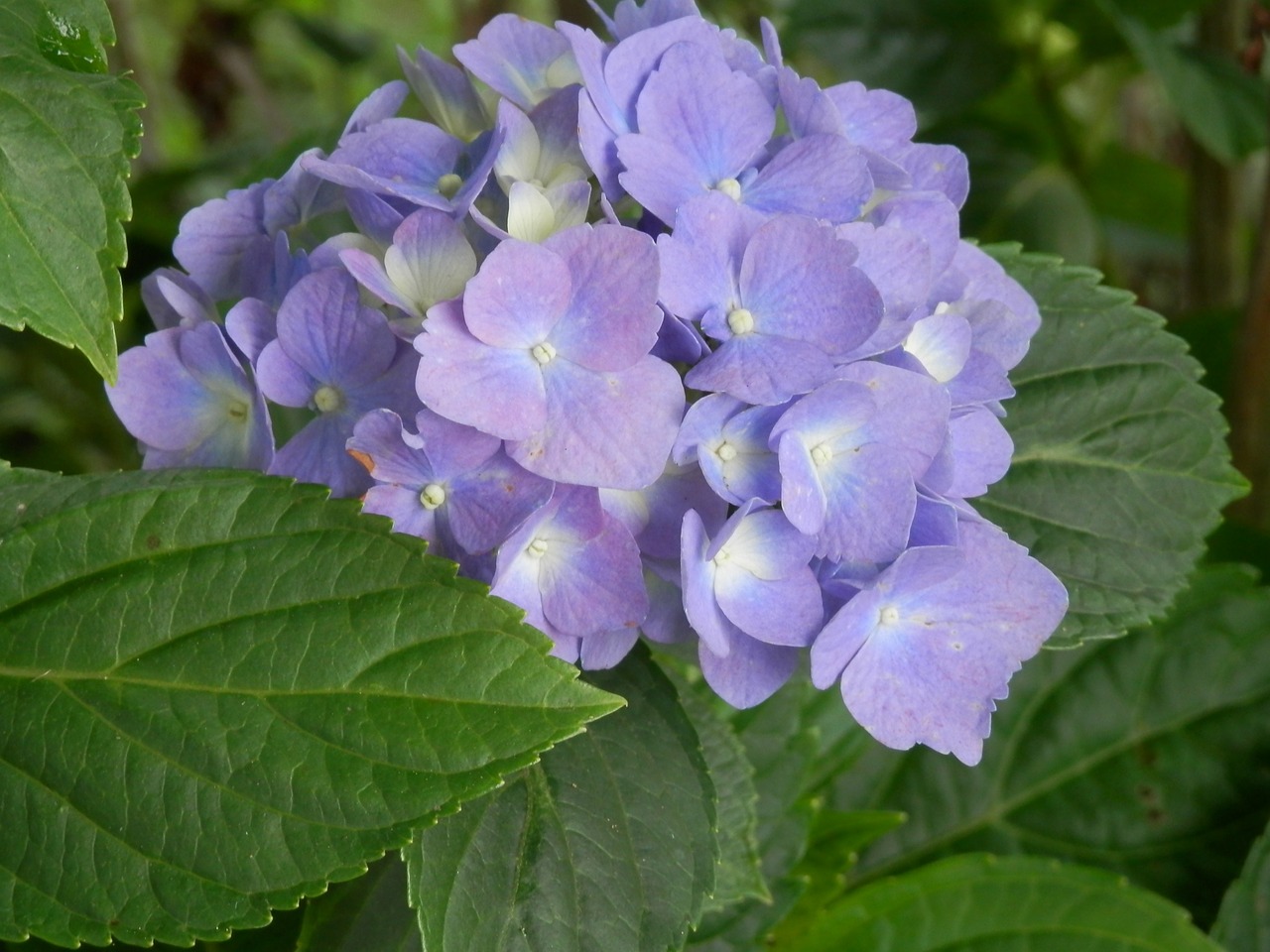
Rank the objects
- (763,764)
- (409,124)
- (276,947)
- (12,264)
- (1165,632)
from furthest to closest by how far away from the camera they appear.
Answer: (1165,632)
(763,764)
(276,947)
(409,124)
(12,264)

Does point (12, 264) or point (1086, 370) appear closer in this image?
point (12, 264)

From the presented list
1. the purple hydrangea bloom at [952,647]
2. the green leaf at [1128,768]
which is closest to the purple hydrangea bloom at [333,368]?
the purple hydrangea bloom at [952,647]

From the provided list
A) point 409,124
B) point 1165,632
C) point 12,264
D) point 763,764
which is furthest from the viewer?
point 1165,632

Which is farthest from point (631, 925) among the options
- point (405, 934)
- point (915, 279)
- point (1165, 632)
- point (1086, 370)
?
point (1165, 632)

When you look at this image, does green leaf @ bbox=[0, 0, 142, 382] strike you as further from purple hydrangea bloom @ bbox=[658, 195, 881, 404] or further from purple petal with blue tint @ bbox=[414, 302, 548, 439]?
purple hydrangea bloom @ bbox=[658, 195, 881, 404]

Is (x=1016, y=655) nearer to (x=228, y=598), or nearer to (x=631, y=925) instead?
(x=631, y=925)

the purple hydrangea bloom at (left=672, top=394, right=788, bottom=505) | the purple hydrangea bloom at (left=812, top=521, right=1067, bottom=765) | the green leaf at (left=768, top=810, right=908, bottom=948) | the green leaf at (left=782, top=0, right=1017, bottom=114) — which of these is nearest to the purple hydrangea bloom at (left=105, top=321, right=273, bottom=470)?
the purple hydrangea bloom at (left=672, top=394, right=788, bottom=505)

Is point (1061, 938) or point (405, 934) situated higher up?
point (405, 934)
